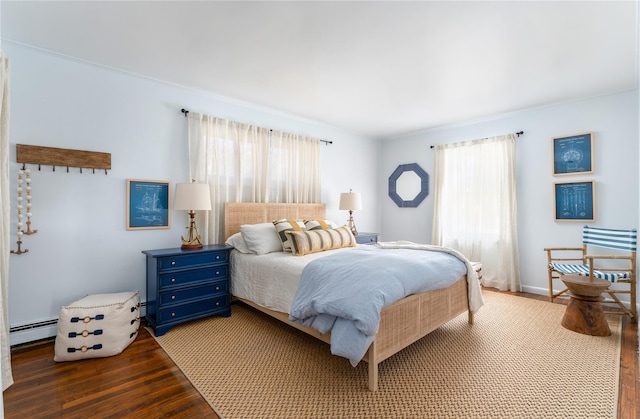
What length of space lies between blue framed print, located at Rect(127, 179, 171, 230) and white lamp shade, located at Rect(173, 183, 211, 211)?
282 mm

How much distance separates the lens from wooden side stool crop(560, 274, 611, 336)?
8.71 ft

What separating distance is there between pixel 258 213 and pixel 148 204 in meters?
1.25

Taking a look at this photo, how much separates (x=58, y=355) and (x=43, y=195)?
135 centimetres

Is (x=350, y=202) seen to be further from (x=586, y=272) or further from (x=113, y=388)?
(x=113, y=388)

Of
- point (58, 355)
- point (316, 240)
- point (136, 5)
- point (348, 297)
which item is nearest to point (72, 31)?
point (136, 5)

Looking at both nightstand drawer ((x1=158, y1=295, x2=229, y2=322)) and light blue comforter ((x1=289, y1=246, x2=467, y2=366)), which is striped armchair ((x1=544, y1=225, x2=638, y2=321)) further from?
nightstand drawer ((x1=158, y1=295, x2=229, y2=322))

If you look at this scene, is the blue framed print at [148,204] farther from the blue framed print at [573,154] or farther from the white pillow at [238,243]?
the blue framed print at [573,154]

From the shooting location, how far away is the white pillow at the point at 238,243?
10.7 ft

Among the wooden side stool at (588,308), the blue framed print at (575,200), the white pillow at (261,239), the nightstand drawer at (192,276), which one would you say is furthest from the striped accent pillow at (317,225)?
the blue framed print at (575,200)

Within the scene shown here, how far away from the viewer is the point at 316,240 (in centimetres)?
321

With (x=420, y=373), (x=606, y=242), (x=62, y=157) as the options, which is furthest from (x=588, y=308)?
(x=62, y=157)

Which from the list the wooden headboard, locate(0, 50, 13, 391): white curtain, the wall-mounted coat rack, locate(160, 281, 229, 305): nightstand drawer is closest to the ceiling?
locate(0, 50, 13, 391): white curtain

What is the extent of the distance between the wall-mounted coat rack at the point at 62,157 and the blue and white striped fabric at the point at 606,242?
491 cm

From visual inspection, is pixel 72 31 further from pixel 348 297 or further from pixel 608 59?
pixel 608 59
